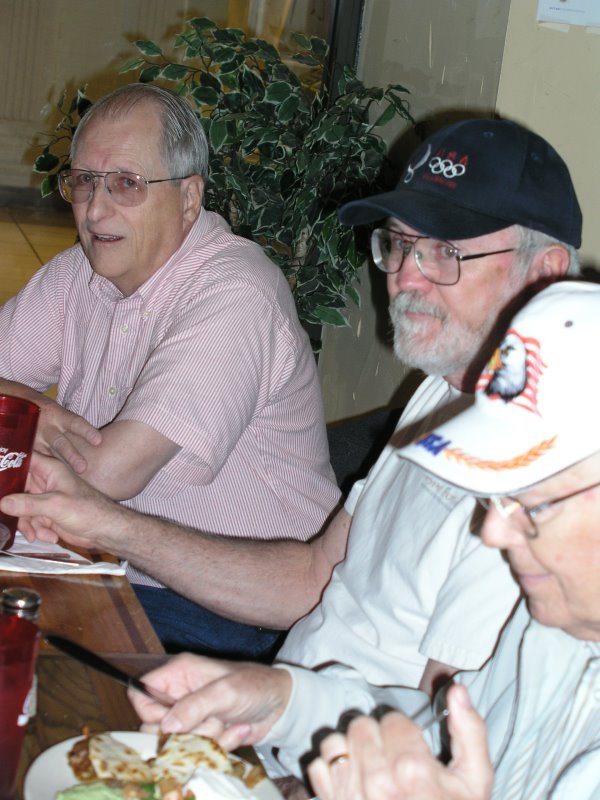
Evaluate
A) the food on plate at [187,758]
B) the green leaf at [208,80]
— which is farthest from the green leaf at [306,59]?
the food on plate at [187,758]

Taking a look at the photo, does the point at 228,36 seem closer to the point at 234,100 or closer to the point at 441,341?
the point at 234,100

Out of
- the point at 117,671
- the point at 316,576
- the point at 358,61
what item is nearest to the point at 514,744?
the point at 117,671

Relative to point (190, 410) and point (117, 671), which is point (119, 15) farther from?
point (117, 671)

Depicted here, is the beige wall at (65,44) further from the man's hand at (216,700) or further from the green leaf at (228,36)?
the man's hand at (216,700)

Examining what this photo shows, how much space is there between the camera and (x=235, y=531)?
6.88 feet

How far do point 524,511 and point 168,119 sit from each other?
1.44m

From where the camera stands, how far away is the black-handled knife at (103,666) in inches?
41.8

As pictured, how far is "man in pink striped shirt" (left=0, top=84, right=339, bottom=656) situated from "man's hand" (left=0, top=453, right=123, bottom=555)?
0.70 feet

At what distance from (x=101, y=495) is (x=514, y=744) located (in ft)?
2.65

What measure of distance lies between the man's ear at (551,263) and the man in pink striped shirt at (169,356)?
0.66 meters

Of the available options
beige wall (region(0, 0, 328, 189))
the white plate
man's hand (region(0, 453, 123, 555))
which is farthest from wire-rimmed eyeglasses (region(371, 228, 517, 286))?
beige wall (region(0, 0, 328, 189))

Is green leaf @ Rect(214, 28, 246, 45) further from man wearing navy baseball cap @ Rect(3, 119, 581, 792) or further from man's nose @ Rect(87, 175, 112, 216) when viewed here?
man wearing navy baseball cap @ Rect(3, 119, 581, 792)

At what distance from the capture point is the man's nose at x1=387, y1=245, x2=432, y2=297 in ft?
5.14

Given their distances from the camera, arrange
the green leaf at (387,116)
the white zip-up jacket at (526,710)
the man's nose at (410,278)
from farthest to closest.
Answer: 1. the green leaf at (387,116)
2. the man's nose at (410,278)
3. the white zip-up jacket at (526,710)
